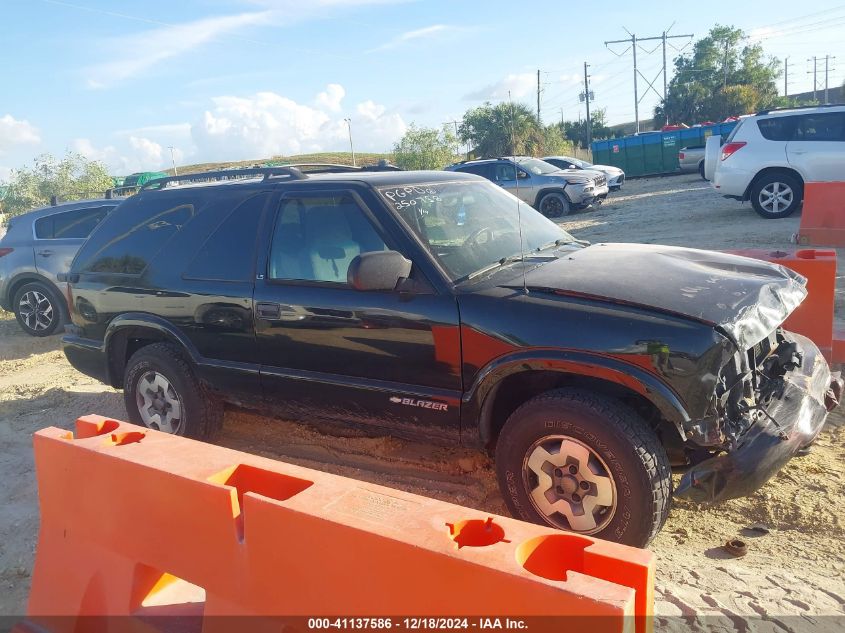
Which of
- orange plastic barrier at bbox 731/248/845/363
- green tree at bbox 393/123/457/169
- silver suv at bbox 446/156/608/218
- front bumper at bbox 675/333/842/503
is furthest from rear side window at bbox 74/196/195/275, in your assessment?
green tree at bbox 393/123/457/169

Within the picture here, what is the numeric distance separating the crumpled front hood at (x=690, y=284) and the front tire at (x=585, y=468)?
1.66 ft

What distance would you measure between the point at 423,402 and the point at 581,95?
52005 millimetres

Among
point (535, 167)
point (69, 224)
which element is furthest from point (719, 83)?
point (69, 224)

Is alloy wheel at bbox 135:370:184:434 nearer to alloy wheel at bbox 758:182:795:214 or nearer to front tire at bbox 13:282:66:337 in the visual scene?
front tire at bbox 13:282:66:337

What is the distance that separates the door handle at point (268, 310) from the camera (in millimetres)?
4066

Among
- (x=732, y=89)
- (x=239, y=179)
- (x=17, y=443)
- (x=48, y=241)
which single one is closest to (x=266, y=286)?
(x=239, y=179)

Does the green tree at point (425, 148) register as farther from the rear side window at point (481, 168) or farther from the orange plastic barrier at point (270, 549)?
the orange plastic barrier at point (270, 549)

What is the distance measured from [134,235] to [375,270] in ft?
7.74

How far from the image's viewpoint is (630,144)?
3061 centimetres

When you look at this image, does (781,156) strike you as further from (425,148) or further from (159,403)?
(425,148)

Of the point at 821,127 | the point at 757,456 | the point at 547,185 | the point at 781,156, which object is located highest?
the point at 821,127

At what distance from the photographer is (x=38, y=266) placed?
925 centimetres

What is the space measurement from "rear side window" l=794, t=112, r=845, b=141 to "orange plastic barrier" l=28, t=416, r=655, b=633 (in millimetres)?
12413

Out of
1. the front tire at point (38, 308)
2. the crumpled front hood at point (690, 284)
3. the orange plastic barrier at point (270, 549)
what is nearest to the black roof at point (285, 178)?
the crumpled front hood at point (690, 284)
